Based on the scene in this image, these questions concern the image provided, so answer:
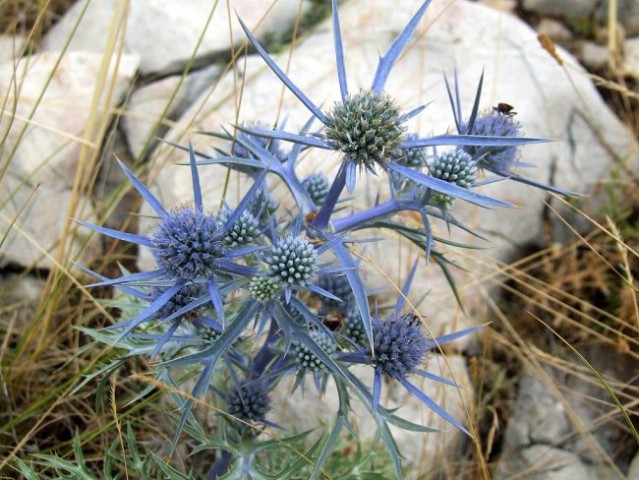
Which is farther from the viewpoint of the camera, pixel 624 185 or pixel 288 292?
pixel 624 185

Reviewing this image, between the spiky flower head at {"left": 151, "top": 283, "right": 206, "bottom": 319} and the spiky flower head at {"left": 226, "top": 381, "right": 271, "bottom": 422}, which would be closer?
the spiky flower head at {"left": 151, "top": 283, "right": 206, "bottom": 319}

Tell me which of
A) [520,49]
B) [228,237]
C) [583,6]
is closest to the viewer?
[228,237]

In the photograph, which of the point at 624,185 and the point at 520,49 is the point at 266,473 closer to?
the point at 624,185

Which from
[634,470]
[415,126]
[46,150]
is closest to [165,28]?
[46,150]

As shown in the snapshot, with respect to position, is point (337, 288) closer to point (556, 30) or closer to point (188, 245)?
point (188, 245)

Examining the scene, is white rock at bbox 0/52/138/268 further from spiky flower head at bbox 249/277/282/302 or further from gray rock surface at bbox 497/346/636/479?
gray rock surface at bbox 497/346/636/479

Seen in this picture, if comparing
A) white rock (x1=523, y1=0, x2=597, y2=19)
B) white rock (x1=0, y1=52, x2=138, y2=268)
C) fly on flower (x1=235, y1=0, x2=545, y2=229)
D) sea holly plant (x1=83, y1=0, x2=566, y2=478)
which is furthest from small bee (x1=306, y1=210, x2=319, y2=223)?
white rock (x1=523, y1=0, x2=597, y2=19)

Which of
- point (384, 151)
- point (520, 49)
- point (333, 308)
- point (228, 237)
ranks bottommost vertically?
point (333, 308)

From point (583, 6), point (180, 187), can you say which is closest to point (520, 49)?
point (583, 6)
